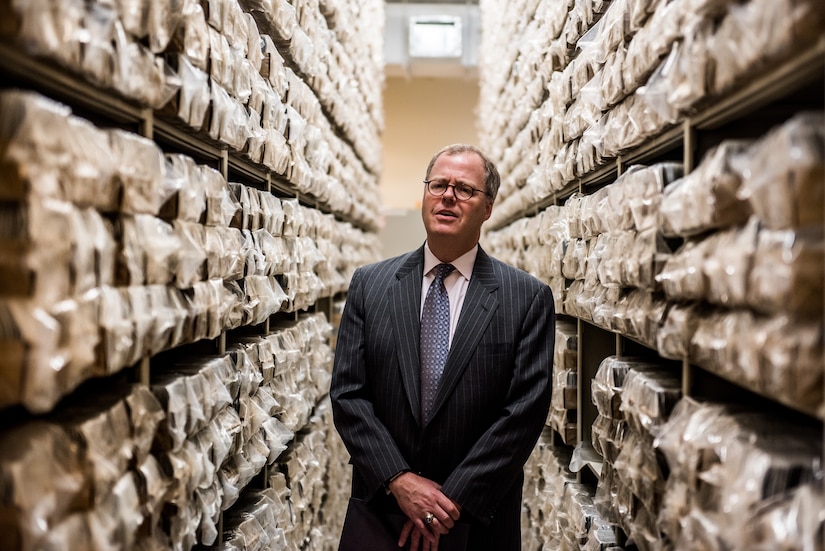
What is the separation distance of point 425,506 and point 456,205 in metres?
0.86

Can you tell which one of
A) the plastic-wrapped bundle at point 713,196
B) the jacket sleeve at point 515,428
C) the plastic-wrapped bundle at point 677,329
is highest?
the plastic-wrapped bundle at point 713,196

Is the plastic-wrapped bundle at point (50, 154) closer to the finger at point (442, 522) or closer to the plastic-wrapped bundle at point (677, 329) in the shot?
the plastic-wrapped bundle at point (677, 329)

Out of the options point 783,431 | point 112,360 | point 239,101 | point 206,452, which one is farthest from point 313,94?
point 783,431

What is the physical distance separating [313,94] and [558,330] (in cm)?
150

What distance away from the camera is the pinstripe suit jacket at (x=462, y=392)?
212 cm

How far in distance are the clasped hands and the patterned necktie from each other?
19 cm

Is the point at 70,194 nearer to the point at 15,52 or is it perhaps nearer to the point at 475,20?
the point at 15,52

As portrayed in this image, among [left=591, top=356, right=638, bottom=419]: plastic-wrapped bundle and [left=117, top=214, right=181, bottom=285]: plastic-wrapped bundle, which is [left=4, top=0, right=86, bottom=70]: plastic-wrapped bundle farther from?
[left=591, top=356, right=638, bottom=419]: plastic-wrapped bundle

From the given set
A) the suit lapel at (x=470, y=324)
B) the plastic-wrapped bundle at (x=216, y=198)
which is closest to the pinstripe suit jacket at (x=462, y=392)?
the suit lapel at (x=470, y=324)

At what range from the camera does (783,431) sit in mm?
1317

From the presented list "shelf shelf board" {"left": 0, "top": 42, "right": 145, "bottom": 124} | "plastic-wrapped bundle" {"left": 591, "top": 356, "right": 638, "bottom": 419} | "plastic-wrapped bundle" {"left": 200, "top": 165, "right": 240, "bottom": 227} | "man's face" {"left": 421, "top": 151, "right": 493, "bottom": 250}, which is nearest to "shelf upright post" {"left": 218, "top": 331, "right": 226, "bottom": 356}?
"plastic-wrapped bundle" {"left": 200, "top": 165, "right": 240, "bottom": 227}

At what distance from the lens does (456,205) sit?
227cm

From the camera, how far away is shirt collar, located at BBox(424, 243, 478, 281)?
7.61ft

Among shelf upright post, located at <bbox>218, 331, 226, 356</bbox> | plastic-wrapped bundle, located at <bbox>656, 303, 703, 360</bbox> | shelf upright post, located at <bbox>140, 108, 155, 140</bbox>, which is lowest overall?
shelf upright post, located at <bbox>218, 331, 226, 356</bbox>
